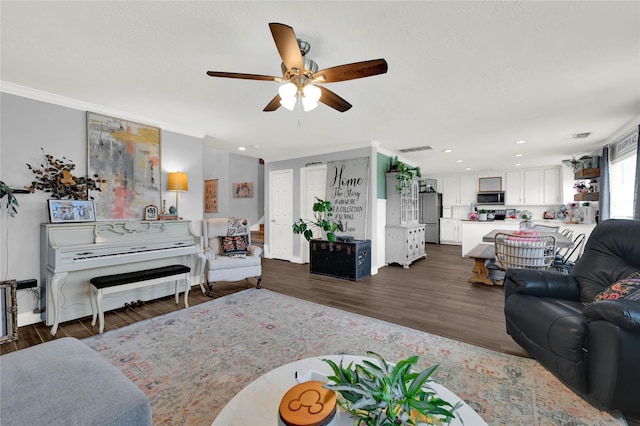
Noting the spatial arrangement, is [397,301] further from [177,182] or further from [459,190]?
[459,190]

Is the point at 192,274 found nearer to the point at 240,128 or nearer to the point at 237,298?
the point at 237,298

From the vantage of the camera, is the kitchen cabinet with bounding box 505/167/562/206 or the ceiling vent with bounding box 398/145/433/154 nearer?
the ceiling vent with bounding box 398/145/433/154

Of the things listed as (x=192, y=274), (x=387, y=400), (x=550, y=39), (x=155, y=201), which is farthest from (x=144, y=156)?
(x=550, y=39)

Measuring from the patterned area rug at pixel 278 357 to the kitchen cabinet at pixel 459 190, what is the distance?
7374mm

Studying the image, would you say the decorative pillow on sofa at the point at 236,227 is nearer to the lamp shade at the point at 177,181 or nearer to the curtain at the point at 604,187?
the lamp shade at the point at 177,181

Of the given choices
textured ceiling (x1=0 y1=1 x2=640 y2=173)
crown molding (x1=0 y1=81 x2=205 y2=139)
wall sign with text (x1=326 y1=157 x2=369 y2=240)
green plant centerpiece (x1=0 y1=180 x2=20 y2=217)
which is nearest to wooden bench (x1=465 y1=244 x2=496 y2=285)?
wall sign with text (x1=326 y1=157 x2=369 y2=240)

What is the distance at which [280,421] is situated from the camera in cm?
85

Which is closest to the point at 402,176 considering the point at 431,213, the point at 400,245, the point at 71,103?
the point at 400,245

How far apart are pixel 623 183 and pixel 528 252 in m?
3.02

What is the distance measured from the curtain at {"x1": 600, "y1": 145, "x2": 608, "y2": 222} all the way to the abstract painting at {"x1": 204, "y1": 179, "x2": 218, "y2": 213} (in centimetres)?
809

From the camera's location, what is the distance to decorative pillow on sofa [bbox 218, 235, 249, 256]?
398cm

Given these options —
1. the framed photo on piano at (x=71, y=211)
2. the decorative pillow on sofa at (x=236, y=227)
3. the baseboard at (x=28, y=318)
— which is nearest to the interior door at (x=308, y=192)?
the decorative pillow on sofa at (x=236, y=227)

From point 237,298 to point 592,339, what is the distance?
3.30 meters

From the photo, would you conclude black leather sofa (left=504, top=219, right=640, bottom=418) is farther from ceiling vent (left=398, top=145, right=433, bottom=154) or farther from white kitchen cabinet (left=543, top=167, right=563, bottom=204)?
white kitchen cabinet (left=543, top=167, right=563, bottom=204)
